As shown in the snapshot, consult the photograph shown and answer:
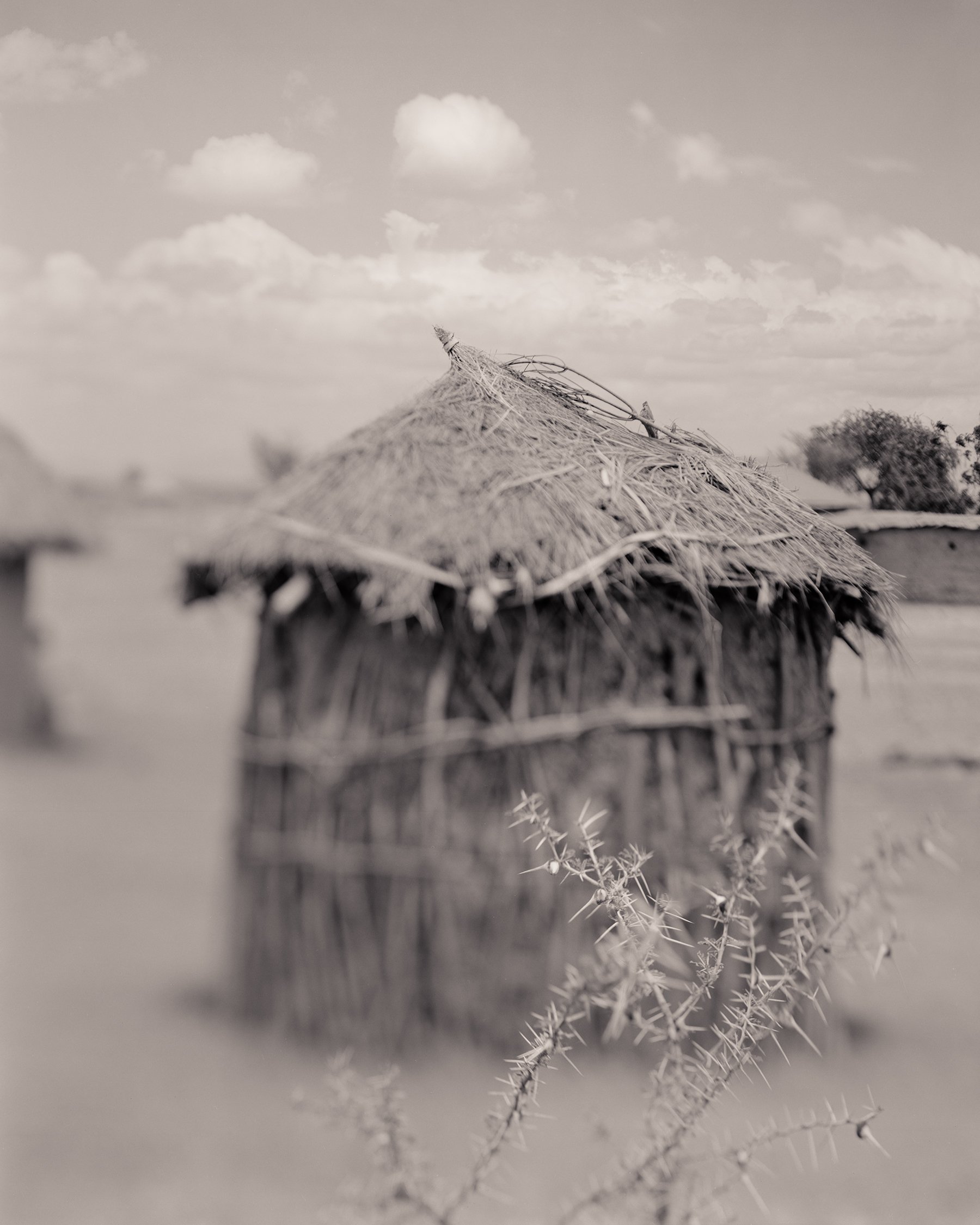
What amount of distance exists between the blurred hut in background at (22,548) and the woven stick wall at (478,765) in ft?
1.44

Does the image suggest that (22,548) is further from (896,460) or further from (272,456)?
(896,460)

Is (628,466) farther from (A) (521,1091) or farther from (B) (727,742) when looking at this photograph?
(A) (521,1091)

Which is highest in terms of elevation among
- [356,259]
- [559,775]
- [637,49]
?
[637,49]

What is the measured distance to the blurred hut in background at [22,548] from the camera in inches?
88.0

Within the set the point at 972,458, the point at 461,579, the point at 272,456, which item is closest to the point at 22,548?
the point at 272,456

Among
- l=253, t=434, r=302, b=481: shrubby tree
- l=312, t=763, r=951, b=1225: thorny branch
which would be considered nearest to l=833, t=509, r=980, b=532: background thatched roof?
l=312, t=763, r=951, b=1225: thorny branch

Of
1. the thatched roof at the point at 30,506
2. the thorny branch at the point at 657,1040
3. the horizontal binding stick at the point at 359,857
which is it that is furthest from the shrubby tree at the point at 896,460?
the thatched roof at the point at 30,506

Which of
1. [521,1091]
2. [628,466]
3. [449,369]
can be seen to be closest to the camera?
[521,1091]

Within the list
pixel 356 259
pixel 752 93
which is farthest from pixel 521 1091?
pixel 752 93

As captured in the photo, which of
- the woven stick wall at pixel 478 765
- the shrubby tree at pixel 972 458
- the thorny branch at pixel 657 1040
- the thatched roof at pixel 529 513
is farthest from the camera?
the woven stick wall at pixel 478 765

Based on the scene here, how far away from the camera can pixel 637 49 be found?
2.15 meters

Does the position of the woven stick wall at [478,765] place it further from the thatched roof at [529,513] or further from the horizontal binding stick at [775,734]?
the thatched roof at [529,513]

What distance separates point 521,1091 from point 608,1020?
784 mm

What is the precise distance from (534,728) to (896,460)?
888 millimetres
